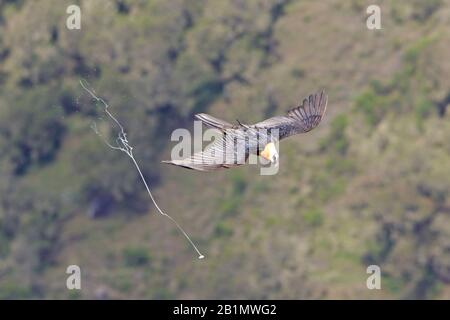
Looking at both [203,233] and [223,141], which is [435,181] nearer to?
[203,233]

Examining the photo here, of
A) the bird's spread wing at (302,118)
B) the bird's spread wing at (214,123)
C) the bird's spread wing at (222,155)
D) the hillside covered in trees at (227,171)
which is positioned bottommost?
the bird's spread wing at (222,155)

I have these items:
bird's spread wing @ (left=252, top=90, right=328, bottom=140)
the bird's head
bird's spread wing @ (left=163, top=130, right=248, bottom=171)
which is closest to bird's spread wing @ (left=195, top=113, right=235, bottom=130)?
bird's spread wing @ (left=163, top=130, right=248, bottom=171)

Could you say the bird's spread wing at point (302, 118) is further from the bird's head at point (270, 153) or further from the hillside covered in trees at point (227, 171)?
the hillside covered in trees at point (227, 171)

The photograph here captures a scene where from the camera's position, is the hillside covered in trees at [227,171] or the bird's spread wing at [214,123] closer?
the bird's spread wing at [214,123]

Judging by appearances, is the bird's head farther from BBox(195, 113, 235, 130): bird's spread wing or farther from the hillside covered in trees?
the hillside covered in trees

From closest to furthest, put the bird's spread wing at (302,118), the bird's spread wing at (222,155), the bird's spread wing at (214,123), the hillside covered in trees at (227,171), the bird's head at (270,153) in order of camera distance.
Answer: the bird's spread wing at (222,155)
the bird's head at (270,153)
the bird's spread wing at (214,123)
the bird's spread wing at (302,118)
the hillside covered in trees at (227,171)

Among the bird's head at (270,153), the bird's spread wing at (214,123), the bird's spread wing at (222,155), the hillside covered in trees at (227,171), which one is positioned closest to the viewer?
the bird's spread wing at (222,155)

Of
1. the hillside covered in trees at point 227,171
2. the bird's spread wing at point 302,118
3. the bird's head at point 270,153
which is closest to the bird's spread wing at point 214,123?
the bird's head at point 270,153
